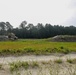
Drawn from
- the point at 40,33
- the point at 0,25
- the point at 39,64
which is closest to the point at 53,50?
the point at 39,64

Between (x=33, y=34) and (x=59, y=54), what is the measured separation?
63.8 m

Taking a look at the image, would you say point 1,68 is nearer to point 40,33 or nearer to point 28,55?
point 28,55

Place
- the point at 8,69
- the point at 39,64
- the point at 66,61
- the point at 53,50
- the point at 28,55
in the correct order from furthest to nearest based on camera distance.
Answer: the point at 53,50 < the point at 28,55 < the point at 66,61 < the point at 39,64 < the point at 8,69

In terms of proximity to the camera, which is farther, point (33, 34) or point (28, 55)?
point (33, 34)

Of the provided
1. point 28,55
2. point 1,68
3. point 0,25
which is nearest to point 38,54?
point 28,55

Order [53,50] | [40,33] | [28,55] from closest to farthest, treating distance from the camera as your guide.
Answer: [28,55] < [53,50] < [40,33]

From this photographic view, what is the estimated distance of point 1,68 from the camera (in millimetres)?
11828

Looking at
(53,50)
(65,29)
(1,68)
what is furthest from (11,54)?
(65,29)

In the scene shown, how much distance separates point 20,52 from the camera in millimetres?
17078

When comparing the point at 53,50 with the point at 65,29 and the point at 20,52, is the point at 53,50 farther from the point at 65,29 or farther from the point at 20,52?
the point at 65,29

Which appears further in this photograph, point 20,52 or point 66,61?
point 20,52

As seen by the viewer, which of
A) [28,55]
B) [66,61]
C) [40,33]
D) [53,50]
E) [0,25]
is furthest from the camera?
[0,25]

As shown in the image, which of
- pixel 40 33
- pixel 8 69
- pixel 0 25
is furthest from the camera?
pixel 0 25

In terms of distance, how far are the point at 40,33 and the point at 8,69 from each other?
6790 centimetres
